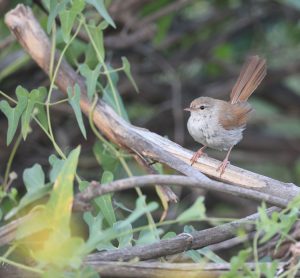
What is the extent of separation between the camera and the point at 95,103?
3066 mm

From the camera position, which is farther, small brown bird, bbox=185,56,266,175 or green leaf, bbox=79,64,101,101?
small brown bird, bbox=185,56,266,175

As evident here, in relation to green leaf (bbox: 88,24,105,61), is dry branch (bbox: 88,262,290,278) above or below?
below

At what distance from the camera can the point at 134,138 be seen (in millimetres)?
2758

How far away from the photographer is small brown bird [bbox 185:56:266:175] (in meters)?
3.93

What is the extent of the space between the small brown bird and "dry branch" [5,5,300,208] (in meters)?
0.99

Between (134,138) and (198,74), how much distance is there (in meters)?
3.10

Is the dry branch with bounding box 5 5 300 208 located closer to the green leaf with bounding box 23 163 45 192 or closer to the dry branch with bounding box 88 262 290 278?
the dry branch with bounding box 88 262 290 278

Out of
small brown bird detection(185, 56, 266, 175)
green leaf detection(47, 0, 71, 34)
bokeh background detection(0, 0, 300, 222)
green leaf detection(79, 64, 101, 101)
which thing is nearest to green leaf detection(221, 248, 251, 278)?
green leaf detection(79, 64, 101, 101)

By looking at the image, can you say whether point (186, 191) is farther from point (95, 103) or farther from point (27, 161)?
point (95, 103)

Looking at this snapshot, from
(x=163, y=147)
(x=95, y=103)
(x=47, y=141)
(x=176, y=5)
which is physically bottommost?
(x=163, y=147)

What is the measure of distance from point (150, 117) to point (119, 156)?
7.73ft

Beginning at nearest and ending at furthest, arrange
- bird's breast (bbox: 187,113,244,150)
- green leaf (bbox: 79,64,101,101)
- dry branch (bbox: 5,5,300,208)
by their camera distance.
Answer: dry branch (bbox: 5,5,300,208) < green leaf (bbox: 79,64,101,101) < bird's breast (bbox: 187,113,244,150)

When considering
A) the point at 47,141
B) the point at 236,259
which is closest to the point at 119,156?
the point at 236,259

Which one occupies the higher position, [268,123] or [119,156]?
[268,123]
